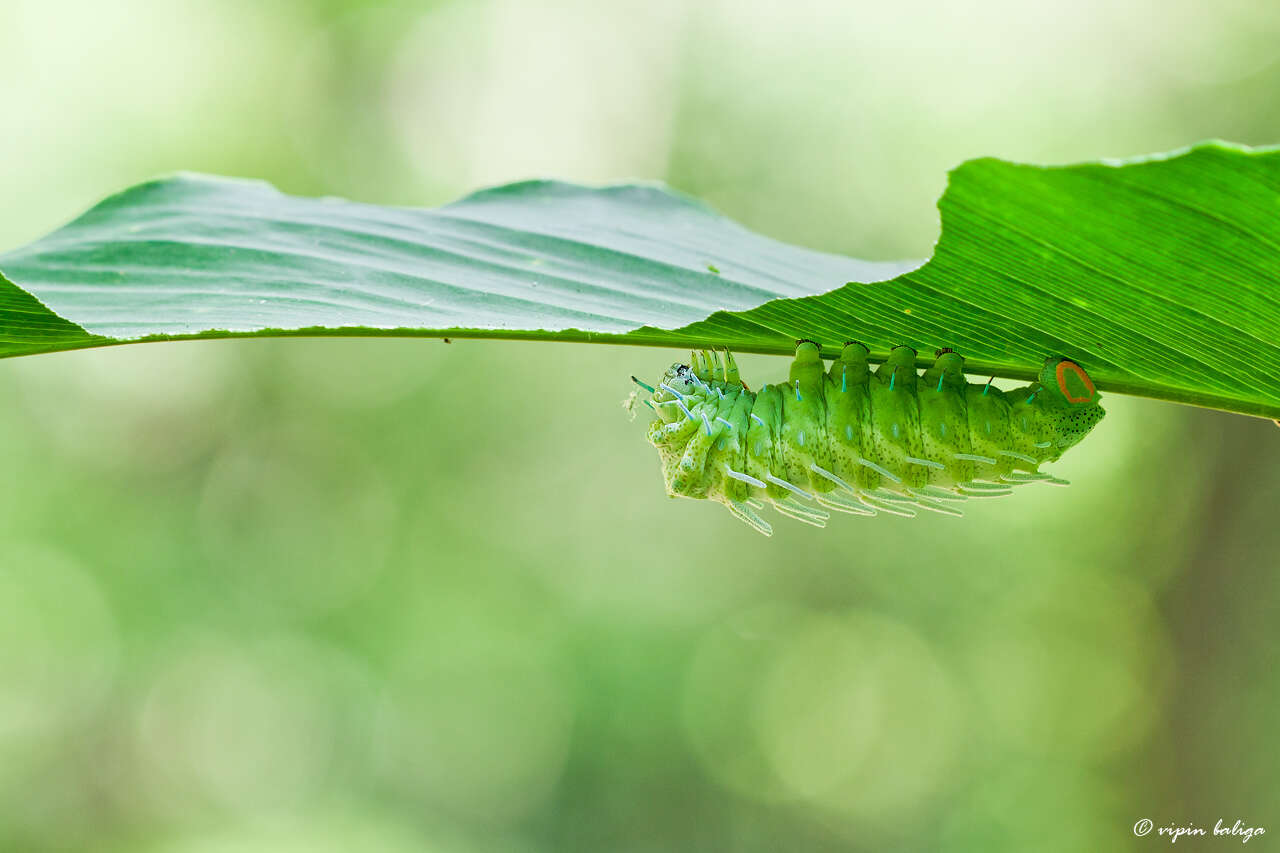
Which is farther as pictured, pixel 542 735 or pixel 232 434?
pixel 542 735

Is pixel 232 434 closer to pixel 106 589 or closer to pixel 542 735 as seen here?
pixel 106 589

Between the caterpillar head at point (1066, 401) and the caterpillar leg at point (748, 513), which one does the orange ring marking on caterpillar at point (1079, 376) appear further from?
the caterpillar leg at point (748, 513)

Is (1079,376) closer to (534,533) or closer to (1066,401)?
(1066,401)

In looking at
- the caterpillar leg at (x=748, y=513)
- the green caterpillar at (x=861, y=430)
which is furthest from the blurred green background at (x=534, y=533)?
the green caterpillar at (x=861, y=430)

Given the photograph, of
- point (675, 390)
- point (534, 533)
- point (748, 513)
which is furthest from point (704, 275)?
point (534, 533)

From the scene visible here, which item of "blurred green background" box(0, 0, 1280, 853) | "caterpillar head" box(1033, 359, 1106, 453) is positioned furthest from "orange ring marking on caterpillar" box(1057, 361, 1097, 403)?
"blurred green background" box(0, 0, 1280, 853)

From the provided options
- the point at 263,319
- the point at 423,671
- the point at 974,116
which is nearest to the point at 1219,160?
the point at 263,319
